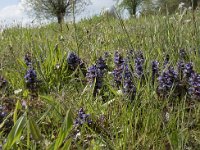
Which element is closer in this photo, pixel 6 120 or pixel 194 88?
pixel 6 120

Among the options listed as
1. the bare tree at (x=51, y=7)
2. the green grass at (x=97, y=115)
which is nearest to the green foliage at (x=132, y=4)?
the bare tree at (x=51, y=7)

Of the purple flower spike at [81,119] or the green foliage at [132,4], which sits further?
the green foliage at [132,4]

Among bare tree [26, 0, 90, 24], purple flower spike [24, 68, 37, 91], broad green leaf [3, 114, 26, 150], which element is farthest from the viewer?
bare tree [26, 0, 90, 24]

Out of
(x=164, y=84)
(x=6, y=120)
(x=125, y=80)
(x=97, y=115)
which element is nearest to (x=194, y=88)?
(x=164, y=84)

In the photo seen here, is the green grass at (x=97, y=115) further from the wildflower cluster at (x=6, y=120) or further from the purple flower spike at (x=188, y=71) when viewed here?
the purple flower spike at (x=188, y=71)

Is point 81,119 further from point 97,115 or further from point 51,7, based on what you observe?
point 51,7

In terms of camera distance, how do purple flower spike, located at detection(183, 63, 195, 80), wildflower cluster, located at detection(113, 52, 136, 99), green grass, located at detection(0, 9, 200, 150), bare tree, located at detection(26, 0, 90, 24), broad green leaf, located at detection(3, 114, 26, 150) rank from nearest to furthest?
broad green leaf, located at detection(3, 114, 26, 150)
green grass, located at detection(0, 9, 200, 150)
wildflower cluster, located at detection(113, 52, 136, 99)
purple flower spike, located at detection(183, 63, 195, 80)
bare tree, located at detection(26, 0, 90, 24)

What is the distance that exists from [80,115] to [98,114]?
0.49 ft

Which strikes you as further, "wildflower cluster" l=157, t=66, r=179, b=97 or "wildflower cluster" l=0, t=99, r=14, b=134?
"wildflower cluster" l=157, t=66, r=179, b=97

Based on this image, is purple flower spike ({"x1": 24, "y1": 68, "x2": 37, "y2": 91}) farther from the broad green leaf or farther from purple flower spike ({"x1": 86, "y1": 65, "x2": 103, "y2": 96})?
the broad green leaf

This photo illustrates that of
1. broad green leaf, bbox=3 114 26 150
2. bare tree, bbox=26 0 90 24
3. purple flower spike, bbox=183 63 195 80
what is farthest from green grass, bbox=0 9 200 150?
bare tree, bbox=26 0 90 24

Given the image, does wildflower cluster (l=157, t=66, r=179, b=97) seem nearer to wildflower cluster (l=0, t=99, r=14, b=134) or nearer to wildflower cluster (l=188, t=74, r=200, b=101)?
wildflower cluster (l=188, t=74, r=200, b=101)

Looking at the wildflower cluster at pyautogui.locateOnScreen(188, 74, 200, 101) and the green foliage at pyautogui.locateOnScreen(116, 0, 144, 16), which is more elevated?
the green foliage at pyautogui.locateOnScreen(116, 0, 144, 16)

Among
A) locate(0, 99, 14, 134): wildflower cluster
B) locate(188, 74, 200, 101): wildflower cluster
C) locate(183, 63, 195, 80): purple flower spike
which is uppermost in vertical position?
locate(183, 63, 195, 80): purple flower spike
